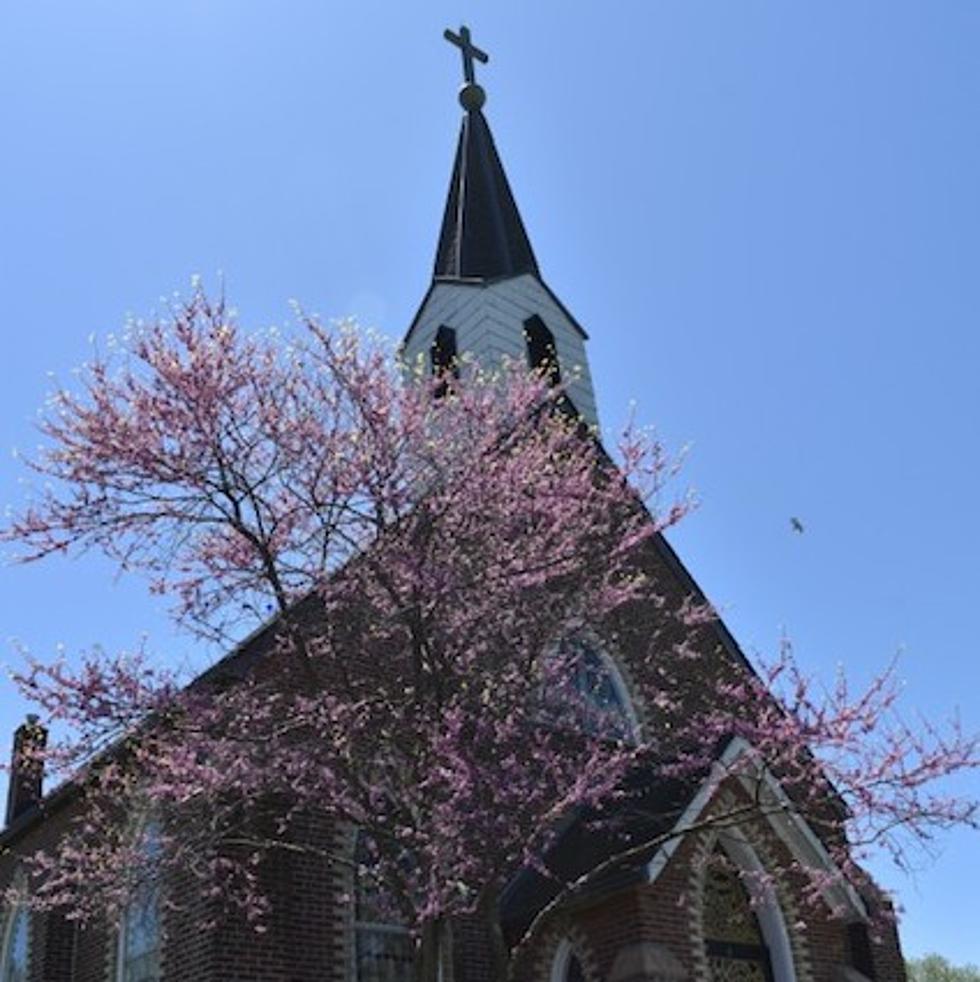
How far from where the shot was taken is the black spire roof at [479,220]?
2308 cm

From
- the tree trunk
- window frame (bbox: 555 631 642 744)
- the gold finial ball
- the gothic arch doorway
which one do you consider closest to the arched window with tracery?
the gothic arch doorway

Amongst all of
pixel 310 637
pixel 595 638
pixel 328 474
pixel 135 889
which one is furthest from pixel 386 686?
pixel 595 638

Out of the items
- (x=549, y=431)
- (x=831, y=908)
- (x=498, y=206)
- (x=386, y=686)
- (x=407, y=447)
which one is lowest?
(x=831, y=908)

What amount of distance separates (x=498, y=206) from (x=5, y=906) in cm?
1508

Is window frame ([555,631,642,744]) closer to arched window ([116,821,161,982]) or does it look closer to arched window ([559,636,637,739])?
arched window ([559,636,637,739])

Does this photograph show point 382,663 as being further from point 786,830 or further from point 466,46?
point 466,46

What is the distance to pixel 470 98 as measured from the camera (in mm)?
26781

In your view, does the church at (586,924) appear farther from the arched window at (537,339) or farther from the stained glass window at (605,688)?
the arched window at (537,339)

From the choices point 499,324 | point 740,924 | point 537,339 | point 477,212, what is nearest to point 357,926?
point 740,924

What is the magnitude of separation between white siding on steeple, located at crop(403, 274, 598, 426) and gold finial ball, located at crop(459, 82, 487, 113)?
6.22 m

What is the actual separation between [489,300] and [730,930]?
37.2 ft

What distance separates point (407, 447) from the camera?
434 inches

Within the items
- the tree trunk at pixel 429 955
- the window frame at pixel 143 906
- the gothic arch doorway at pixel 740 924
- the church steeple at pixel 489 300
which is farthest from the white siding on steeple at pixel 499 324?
the tree trunk at pixel 429 955

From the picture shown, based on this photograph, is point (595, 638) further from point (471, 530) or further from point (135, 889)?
point (135, 889)
